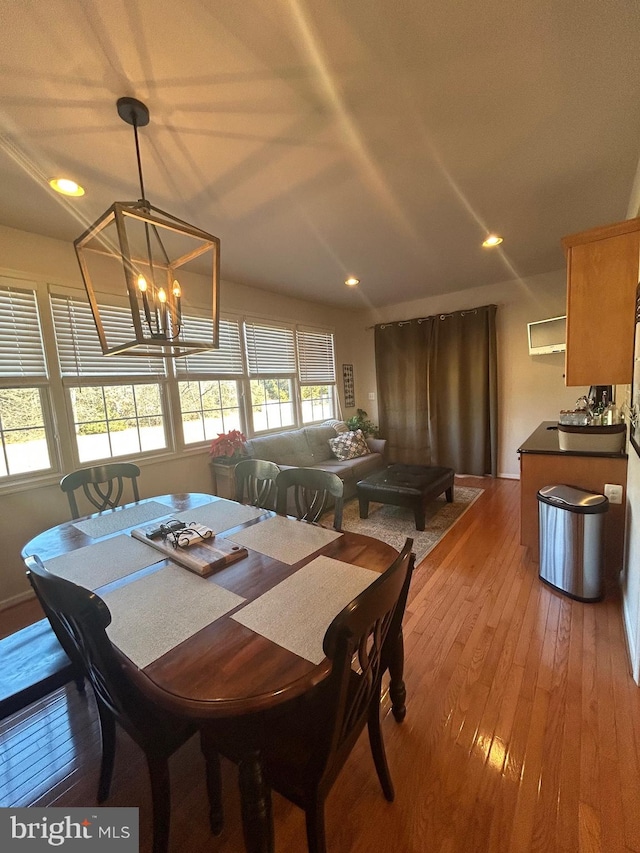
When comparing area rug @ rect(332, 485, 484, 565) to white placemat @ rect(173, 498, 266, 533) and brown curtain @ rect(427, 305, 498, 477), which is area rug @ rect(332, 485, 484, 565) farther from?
white placemat @ rect(173, 498, 266, 533)

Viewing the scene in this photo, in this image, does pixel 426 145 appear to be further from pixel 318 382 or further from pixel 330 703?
pixel 318 382

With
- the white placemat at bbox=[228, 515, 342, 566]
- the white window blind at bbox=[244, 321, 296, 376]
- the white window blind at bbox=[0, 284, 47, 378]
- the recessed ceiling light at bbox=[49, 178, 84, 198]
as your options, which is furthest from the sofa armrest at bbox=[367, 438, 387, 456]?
the recessed ceiling light at bbox=[49, 178, 84, 198]

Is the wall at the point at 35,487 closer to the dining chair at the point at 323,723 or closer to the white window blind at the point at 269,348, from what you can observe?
the white window blind at the point at 269,348

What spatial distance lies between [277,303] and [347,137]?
2.87 meters

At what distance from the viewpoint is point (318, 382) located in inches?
206

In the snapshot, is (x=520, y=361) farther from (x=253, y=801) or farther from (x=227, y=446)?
(x=253, y=801)

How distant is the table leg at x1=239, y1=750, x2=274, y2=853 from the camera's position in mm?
862

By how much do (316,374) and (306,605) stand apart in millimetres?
4318

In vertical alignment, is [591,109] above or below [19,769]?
above

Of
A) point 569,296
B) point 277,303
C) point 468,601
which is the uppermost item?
point 277,303

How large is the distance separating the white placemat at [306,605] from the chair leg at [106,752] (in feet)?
2.11

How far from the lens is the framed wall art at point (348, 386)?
18.9 ft

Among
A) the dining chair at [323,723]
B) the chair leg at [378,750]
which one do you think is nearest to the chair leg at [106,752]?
the dining chair at [323,723]

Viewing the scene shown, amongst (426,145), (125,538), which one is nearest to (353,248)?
(426,145)
